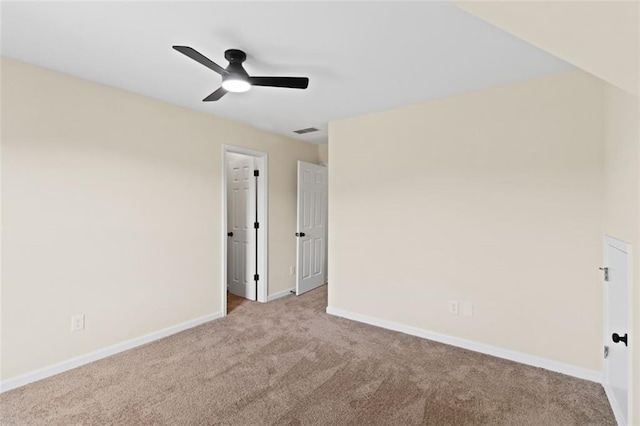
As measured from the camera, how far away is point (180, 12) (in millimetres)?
1621

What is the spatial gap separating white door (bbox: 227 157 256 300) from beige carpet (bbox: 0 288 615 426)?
1331 mm

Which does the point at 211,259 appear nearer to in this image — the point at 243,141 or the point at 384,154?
the point at 243,141

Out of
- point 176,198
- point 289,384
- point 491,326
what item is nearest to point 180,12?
point 176,198

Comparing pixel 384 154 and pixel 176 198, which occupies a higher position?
pixel 384 154

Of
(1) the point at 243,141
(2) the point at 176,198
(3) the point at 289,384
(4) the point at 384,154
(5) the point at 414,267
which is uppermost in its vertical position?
(1) the point at 243,141

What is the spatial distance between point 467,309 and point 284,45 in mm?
2647

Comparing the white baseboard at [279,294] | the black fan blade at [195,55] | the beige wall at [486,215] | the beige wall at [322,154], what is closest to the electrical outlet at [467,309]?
the beige wall at [486,215]

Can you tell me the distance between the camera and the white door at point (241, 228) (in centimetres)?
414

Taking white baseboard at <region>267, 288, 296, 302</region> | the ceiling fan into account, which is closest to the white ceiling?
the ceiling fan

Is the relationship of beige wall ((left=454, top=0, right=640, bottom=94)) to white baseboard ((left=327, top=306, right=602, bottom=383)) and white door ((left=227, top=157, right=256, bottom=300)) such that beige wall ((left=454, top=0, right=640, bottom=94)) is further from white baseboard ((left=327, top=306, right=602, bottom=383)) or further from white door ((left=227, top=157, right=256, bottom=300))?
white door ((left=227, top=157, right=256, bottom=300))

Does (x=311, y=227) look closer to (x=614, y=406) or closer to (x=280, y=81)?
(x=280, y=81)

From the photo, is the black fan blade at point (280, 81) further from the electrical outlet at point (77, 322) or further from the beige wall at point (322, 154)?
the beige wall at point (322, 154)

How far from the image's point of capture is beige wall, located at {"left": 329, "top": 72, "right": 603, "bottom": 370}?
2275mm

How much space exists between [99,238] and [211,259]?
44.3 inches
